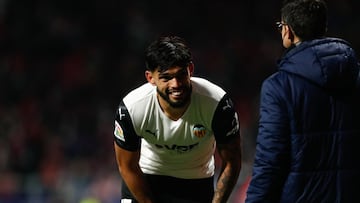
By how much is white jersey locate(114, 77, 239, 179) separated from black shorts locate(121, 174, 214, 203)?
0.37 ft

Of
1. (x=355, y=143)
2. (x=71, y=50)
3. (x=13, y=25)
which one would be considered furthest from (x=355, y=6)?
(x=355, y=143)

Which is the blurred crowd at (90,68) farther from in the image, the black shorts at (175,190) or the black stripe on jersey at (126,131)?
the black stripe on jersey at (126,131)

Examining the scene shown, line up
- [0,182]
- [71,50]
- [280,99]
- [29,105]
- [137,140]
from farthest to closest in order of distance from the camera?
[71,50]
[29,105]
[0,182]
[137,140]
[280,99]

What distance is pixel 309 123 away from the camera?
12.0 ft

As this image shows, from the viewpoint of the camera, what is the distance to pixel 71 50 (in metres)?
11.5

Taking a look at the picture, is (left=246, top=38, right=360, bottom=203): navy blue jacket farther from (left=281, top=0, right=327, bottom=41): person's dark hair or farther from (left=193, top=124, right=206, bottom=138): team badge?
(left=193, top=124, right=206, bottom=138): team badge

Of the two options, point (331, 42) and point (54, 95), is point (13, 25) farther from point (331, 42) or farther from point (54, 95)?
point (331, 42)

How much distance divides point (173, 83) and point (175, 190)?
0.78m

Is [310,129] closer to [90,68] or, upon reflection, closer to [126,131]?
[126,131]

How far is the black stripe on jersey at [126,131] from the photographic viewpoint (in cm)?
453

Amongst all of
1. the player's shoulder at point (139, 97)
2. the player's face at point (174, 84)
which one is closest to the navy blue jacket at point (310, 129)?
the player's face at point (174, 84)

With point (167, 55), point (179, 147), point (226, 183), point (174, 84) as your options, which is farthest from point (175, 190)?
point (167, 55)

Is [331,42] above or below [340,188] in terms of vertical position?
above

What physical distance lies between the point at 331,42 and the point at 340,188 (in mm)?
604
